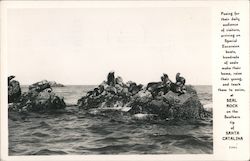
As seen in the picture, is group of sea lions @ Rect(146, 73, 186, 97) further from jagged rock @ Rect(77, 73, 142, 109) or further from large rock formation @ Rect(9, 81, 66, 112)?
large rock formation @ Rect(9, 81, 66, 112)

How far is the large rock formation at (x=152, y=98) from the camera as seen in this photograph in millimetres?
1088

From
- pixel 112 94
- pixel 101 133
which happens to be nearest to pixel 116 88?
pixel 112 94

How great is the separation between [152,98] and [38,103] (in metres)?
0.32

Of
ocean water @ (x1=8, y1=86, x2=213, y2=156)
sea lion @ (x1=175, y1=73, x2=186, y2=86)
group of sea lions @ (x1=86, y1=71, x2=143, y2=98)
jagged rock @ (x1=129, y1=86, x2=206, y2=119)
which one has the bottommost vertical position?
ocean water @ (x1=8, y1=86, x2=213, y2=156)

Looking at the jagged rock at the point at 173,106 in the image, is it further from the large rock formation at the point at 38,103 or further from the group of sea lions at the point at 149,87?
the large rock formation at the point at 38,103

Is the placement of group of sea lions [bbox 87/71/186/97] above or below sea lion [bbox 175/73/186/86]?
below

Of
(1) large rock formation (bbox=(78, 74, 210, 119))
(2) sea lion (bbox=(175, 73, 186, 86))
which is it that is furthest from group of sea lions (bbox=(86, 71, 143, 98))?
(2) sea lion (bbox=(175, 73, 186, 86))

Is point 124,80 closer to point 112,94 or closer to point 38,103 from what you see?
point 112,94

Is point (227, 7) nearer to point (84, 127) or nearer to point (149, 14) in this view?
point (149, 14)

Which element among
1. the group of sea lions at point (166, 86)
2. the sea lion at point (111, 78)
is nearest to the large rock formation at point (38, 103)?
the sea lion at point (111, 78)

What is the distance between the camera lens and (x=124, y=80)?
1.09 m

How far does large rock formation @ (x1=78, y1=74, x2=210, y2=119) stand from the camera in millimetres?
1088

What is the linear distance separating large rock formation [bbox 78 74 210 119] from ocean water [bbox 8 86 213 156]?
0.06 feet

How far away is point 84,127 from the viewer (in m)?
1.08
